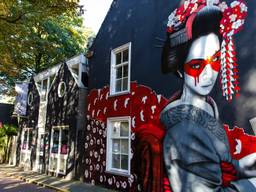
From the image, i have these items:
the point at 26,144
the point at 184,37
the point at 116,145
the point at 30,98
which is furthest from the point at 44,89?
the point at 184,37

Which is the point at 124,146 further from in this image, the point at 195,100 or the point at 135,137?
the point at 195,100

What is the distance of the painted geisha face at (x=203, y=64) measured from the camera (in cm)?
831

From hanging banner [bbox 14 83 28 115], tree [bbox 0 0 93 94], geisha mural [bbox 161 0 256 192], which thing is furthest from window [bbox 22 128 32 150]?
geisha mural [bbox 161 0 256 192]

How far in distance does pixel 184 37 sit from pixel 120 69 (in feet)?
12.1

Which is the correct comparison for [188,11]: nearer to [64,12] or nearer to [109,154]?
[64,12]

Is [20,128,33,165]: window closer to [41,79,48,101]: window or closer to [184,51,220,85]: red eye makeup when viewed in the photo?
[41,79,48,101]: window

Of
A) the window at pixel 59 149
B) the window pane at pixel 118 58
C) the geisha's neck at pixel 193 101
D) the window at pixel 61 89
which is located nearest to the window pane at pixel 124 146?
the geisha's neck at pixel 193 101

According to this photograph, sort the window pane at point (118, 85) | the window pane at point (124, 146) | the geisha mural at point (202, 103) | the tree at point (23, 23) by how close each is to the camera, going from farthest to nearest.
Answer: the window pane at point (118, 85)
the window pane at point (124, 146)
the tree at point (23, 23)
the geisha mural at point (202, 103)

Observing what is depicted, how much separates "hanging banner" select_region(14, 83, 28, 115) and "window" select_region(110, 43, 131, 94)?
10.3 metres

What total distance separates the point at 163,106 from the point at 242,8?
3.80m

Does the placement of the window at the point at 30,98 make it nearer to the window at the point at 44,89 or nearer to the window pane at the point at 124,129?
the window at the point at 44,89

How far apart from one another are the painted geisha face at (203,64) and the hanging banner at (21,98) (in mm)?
14417

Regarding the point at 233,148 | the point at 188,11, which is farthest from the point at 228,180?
the point at 188,11

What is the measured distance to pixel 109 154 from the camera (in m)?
11.9
